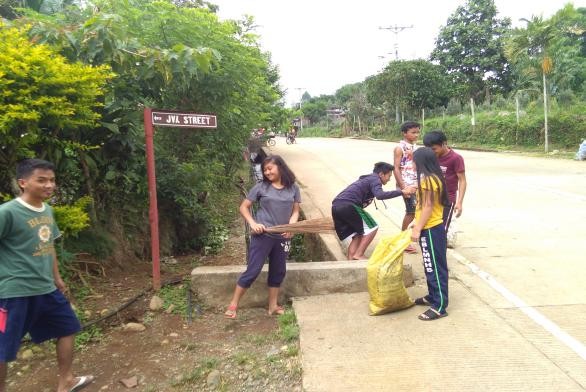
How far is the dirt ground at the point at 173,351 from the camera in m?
3.12

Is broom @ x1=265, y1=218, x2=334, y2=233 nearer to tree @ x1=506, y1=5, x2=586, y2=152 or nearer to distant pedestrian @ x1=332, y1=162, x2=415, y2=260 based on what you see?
distant pedestrian @ x1=332, y1=162, x2=415, y2=260

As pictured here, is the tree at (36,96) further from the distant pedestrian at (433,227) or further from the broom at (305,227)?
the distant pedestrian at (433,227)

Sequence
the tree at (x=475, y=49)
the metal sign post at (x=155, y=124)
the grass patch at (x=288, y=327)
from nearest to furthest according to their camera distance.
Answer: the grass patch at (x=288, y=327) < the metal sign post at (x=155, y=124) < the tree at (x=475, y=49)

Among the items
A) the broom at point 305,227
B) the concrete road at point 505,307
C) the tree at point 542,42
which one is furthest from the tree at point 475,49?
the broom at point 305,227

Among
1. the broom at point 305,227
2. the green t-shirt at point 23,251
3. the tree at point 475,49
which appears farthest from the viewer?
the tree at point 475,49

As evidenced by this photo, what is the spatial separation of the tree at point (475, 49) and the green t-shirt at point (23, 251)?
30.2 metres

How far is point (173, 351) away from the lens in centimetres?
355

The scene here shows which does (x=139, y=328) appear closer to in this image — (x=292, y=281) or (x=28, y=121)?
(x=292, y=281)

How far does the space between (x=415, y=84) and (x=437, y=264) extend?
28418mm

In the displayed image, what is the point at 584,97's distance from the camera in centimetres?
2348

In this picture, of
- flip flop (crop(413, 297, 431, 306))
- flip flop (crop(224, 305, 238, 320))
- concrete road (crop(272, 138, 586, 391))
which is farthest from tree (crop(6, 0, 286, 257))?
flip flop (crop(413, 297, 431, 306))

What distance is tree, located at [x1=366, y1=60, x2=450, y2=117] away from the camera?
29828 millimetres

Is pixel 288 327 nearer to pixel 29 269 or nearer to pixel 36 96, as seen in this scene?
pixel 29 269

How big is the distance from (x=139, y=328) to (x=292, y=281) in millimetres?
1387
